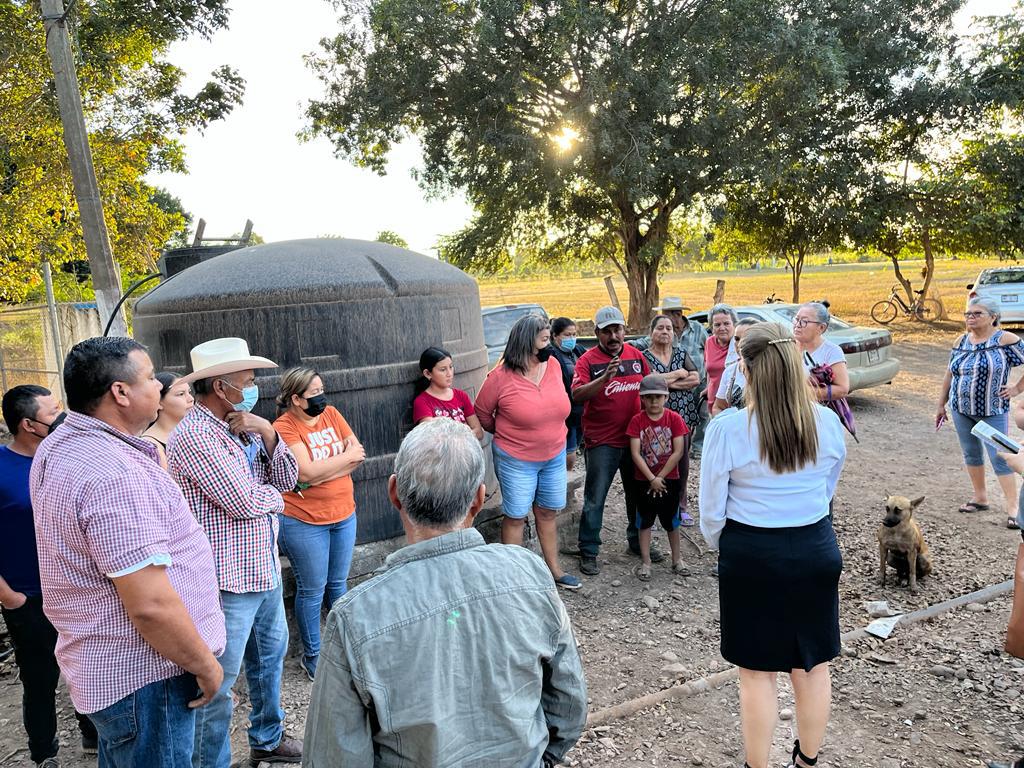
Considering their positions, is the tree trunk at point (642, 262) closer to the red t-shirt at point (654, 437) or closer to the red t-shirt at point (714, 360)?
the red t-shirt at point (714, 360)

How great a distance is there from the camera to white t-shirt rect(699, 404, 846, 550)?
2.77 meters

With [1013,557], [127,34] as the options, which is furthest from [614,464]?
[127,34]

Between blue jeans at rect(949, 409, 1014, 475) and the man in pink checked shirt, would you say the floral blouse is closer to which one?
blue jeans at rect(949, 409, 1014, 475)

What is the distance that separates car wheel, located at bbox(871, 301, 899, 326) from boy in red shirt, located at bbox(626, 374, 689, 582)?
2091cm

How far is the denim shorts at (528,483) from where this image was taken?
4.87 meters

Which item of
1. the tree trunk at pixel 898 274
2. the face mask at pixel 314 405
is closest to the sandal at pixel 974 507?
the face mask at pixel 314 405

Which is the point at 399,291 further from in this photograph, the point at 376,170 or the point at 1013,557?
the point at 376,170

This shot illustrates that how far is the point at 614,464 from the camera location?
5441mm

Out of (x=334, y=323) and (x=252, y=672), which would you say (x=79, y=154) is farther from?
(x=252, y=672)

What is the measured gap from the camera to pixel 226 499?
2.72m

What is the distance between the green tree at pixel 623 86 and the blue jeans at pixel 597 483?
12.7 meters

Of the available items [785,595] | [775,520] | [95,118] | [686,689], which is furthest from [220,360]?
[95,118]

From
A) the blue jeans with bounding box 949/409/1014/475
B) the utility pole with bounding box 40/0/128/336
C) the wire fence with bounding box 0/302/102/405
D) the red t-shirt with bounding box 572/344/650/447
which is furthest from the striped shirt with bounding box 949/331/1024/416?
the wire fence with bounding box 0/302/102/405

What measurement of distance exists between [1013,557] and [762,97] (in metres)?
15.3
